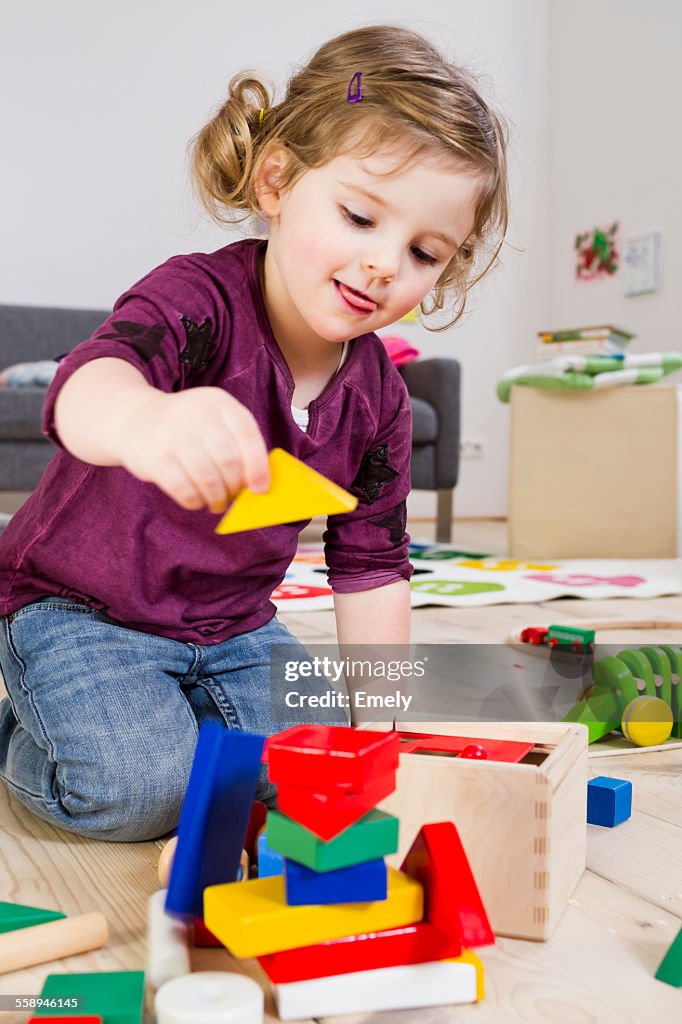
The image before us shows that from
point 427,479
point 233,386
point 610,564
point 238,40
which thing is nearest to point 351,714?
point 233,386

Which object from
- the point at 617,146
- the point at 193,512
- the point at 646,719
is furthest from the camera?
the point at 617,146

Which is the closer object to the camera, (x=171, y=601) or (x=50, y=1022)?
(x=50, y=1022)

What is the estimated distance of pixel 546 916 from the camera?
0.56 metres

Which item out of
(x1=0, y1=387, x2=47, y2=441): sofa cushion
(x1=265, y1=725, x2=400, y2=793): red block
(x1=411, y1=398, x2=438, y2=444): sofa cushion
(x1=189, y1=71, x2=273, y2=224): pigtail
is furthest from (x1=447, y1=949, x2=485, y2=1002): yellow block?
(x1=411, y1=398, x2=438, y2=444): sofa cushion

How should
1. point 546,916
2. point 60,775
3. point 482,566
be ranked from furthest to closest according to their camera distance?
point 482,566 → point 60,775 → point 546,916

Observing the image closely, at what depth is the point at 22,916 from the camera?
55 cm

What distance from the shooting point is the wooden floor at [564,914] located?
0.49m

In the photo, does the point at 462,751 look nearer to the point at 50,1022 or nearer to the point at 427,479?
the point at 50,1022

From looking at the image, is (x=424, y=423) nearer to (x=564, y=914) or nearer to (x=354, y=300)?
(x=354, y=300)

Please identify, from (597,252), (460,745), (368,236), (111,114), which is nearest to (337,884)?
(460,745)

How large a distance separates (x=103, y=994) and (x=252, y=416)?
345 mm

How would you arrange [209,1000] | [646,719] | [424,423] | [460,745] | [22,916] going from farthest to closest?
[424,423] → [646,719] → [460,745] → [22,916] → [209,1000]

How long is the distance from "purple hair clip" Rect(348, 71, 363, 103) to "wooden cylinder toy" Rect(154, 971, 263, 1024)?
61 centimetres

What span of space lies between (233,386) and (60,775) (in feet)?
1.08
